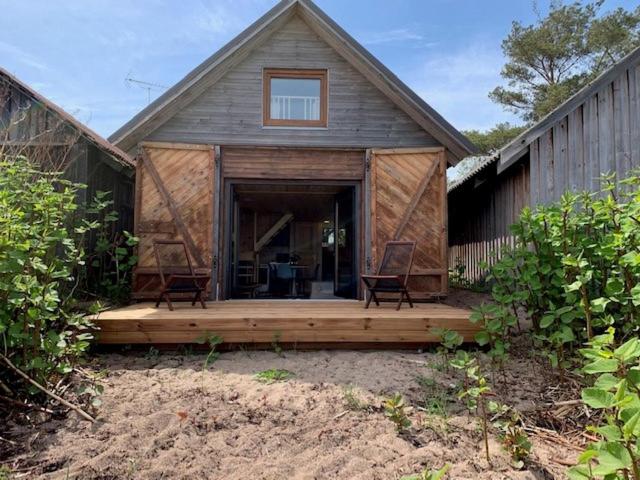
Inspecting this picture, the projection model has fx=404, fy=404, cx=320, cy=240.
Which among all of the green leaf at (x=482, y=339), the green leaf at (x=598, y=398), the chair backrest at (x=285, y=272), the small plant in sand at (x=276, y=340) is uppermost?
the chair backrest at (x=285, y=272)

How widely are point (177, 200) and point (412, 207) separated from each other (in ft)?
11.1

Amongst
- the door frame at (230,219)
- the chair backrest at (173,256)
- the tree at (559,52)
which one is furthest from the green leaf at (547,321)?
the tree at (559,52)

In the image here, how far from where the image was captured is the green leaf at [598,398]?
4.47 ft

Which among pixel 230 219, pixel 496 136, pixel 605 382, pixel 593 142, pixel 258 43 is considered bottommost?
pixel 605 382

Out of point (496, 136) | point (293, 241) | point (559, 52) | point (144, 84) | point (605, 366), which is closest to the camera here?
point (605, 366)

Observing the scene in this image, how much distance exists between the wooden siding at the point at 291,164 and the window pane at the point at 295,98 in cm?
56

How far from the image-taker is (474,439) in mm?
2250

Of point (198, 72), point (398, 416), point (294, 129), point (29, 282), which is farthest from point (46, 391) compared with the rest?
point (198, 72)

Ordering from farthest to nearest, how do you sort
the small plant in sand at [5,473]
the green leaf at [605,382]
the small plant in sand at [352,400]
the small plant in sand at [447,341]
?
the small plant in sand at [447,341], the small plant in sand at [352,400], the small plant in sand at [5,473], the green leaf at [605,382]

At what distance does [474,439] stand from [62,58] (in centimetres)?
1014

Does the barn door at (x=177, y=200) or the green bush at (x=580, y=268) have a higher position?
the barn door at (x=177, y=200)

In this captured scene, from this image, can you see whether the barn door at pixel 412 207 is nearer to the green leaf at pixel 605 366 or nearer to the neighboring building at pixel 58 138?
the neighboring building at pixel 58 138

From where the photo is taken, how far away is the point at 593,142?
4.41 meters

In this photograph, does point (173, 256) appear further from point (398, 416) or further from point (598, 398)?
point (598, 398)
